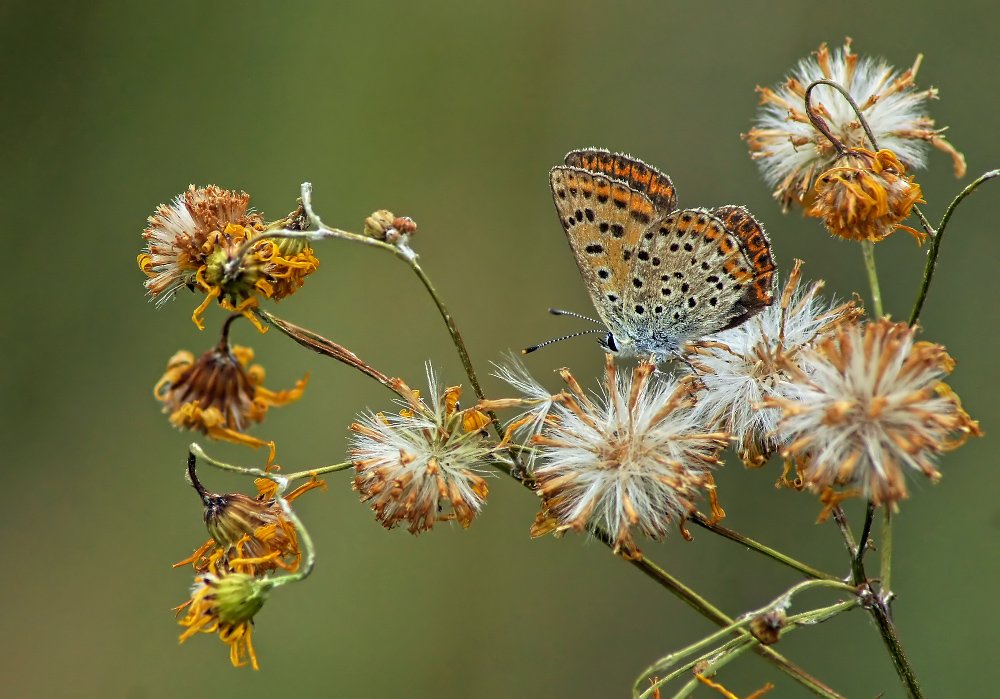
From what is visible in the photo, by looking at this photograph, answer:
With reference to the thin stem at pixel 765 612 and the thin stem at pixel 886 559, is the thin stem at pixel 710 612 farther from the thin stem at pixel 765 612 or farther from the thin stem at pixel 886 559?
the thin stem at pixel 886 559

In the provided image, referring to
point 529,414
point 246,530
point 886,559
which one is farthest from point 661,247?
point 246,530

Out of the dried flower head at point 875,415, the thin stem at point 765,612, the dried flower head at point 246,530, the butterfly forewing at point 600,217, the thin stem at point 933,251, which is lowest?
the thin stem at point 765,612

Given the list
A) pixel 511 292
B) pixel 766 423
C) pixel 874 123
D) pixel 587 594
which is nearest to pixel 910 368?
pixel 766 423

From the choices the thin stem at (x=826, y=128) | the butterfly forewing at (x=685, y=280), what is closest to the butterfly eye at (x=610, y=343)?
the butterfly forewing at (x=685, y=280)

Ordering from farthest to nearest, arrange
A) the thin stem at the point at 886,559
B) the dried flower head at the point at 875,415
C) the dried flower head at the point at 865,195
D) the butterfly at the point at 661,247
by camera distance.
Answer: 1. the butterfly at the point at 661,247
2. the dried flower head at the point at 865,195
3. the thin stem at the point at 886,559
4. the dried flower head at the point at 875,415

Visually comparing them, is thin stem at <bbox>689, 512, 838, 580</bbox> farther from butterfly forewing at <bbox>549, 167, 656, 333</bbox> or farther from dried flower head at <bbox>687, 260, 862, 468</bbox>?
butterfly forewing at <bbox>549, 167, 656, 333</bbox>

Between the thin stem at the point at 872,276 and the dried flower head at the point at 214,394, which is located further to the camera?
the thin stem at the point at 872,276
